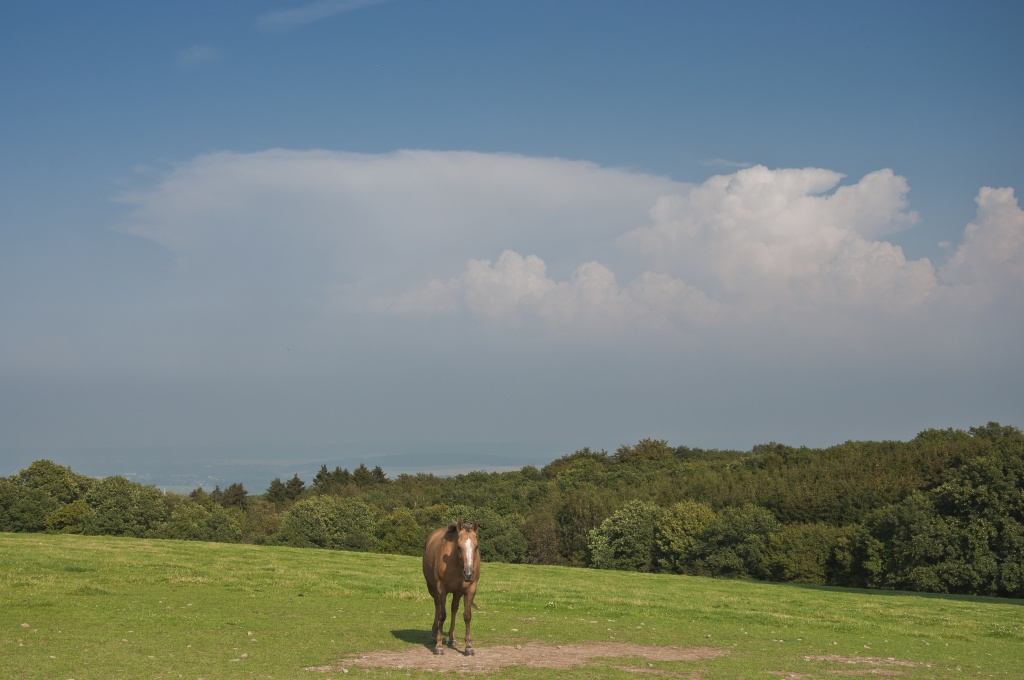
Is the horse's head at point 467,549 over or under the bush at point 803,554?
over

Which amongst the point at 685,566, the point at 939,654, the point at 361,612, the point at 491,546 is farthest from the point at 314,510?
the point at 939,654

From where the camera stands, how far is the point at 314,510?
85562mm

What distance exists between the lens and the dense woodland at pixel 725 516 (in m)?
55.6

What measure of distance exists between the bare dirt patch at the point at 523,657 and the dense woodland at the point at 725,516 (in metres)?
46.6

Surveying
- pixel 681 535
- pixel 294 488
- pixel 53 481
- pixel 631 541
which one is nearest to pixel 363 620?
pixel 53 481

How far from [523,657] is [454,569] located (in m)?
2.06

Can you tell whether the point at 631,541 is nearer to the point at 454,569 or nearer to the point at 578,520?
the point at 578,520

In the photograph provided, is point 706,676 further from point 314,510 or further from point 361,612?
point 314,510

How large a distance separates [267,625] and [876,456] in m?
80.8

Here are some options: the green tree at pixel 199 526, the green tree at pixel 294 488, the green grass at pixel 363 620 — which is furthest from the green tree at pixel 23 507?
the green tree at pixel 294 488

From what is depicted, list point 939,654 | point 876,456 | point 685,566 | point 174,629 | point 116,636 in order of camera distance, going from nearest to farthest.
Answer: point 116,636 → point 174,629 → point 939,654 → point 685,566 → point 876,456

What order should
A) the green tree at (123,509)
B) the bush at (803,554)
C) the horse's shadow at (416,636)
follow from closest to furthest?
the horse's shadow at (416,636) → the green tree at (123,509) → the bush at (803,554)

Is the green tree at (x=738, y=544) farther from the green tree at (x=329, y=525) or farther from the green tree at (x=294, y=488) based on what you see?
the green tree at (x=294, y=488)

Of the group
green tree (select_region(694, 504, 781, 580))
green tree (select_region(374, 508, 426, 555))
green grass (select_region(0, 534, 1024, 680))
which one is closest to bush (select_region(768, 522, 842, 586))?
green tree (select_region(694, 504, 781, 580))
